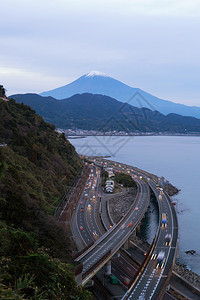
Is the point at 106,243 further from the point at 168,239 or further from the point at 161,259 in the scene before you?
the point at 168,239

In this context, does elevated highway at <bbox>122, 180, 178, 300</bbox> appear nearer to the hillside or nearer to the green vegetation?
the hillside

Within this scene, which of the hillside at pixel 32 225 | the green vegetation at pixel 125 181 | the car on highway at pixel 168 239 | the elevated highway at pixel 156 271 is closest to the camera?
the hillside at pixel 32 225

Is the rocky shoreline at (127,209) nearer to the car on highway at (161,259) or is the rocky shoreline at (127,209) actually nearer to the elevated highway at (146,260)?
the car on highway at (161,259)

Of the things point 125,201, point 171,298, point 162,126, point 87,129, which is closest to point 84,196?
point 125,201

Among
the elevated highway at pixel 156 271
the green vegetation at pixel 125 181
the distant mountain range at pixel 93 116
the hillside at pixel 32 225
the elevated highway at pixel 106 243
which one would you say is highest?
the distant mountain range at pixel 93 116

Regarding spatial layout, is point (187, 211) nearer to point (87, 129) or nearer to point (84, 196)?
point (84, 196)

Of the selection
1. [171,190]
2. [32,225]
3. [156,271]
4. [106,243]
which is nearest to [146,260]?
[156,271]

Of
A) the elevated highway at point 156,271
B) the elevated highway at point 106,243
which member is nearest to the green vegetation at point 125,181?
the elevated highway at point 106,243

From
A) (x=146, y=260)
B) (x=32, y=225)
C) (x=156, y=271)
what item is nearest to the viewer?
(x=32, y=225)

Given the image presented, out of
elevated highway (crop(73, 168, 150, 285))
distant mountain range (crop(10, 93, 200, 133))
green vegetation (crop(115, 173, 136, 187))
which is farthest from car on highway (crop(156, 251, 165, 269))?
distant mountain range (crop(10, 93, 200, 133))
